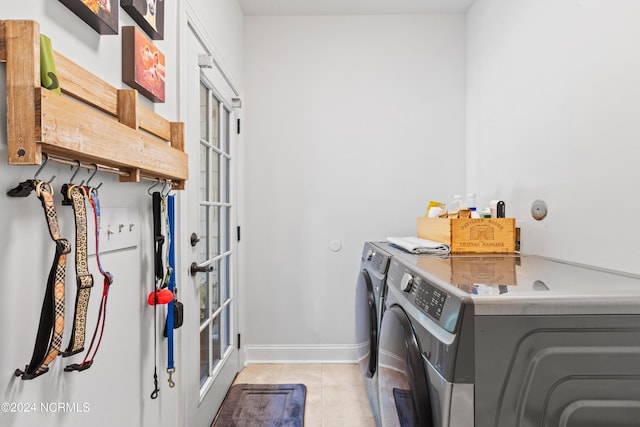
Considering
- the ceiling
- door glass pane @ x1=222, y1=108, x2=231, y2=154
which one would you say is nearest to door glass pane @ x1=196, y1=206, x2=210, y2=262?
door glass pane @ x1=222, y1=108, x2=231, y2=154

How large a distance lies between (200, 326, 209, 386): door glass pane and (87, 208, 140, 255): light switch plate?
929 mm

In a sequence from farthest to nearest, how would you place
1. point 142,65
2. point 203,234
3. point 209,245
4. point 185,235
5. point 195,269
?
1. point 209,245
2. point 203,234
3. point 195,269
4. point 185,235
5. point 142,65

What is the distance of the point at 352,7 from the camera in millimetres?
2666

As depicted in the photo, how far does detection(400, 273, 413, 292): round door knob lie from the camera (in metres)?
1.25

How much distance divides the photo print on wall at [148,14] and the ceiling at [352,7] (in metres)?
1.46

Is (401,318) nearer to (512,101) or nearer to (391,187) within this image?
(512,101)

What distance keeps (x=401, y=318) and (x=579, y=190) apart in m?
0.96

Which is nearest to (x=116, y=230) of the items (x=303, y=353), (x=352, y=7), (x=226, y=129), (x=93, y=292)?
(x=93, y=292)

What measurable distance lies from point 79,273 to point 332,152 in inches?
85.3

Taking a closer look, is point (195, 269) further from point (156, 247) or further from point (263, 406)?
point (263, 406)

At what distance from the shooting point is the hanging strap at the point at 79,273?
2.62 ft

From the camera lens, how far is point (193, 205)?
1725 millimetres

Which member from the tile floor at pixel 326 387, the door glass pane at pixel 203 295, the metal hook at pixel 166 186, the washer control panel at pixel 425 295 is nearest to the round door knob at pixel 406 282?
the washer control panel at pixel 425 295

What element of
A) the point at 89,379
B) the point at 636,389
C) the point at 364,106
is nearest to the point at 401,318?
the point at 636,389
